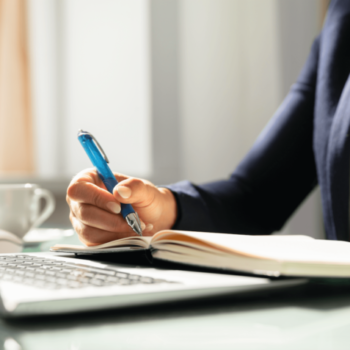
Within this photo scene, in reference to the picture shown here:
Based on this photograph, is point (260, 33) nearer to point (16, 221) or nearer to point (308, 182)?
point (308, 182)

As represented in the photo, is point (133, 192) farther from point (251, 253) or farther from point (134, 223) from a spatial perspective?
point (251, 253)

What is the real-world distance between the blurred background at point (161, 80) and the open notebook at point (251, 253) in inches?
60.3

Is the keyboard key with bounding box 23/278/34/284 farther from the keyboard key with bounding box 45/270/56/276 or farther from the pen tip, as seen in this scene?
the pen tip

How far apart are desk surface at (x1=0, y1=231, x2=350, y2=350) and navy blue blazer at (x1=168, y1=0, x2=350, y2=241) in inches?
15.4

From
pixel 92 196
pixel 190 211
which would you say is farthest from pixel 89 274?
pixel 190 211

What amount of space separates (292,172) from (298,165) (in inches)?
0.9

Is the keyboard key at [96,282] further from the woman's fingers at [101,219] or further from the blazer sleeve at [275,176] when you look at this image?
the blazer sleeve at [275,176]

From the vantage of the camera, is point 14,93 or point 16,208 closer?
point 16,208

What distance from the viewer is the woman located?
0.71 meters

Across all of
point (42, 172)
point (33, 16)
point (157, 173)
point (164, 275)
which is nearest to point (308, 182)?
point (164, 275)

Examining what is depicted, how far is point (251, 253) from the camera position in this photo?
33 cm

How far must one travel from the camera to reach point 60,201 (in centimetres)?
186

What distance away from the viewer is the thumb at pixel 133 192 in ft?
1.70

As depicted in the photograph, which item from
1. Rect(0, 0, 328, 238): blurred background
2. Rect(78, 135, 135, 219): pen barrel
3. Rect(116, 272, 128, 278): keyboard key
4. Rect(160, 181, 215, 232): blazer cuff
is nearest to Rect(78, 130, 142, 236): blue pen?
Rect(78, 135, 135, 219): pen barrel
